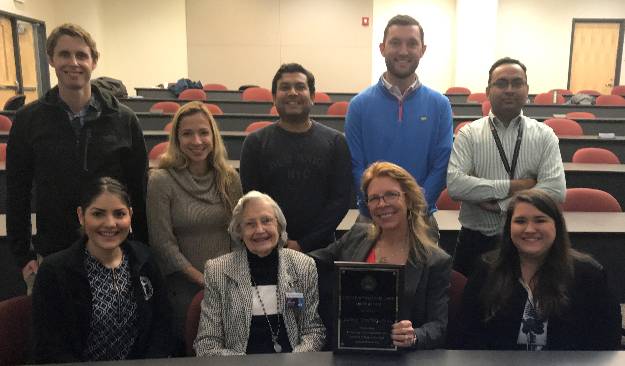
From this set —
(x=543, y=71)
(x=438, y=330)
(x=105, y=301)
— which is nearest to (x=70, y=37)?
(x=105, y=301)

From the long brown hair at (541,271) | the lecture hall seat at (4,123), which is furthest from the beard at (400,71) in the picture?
the lecture hall seat at (4,123)

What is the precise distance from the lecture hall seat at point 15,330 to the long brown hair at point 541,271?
1.54m

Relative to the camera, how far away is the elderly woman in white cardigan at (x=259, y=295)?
175 cm

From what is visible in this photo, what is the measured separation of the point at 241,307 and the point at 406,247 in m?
0.63

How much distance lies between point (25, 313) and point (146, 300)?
38 centimetres

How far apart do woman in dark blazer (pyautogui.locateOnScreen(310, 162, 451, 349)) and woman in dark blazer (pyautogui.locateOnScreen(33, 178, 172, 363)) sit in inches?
25.5

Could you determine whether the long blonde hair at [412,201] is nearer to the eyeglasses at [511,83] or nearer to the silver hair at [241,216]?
the silver hair at [241,216]

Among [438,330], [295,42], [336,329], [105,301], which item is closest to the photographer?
[336,329]

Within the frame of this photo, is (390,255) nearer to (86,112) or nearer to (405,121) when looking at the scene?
(405,121)

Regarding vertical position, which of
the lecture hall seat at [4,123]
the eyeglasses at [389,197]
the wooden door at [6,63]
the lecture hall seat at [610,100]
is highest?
the wooden door at [6,63]

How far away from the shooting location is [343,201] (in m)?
2.25

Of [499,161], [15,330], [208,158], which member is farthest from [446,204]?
[15,330]

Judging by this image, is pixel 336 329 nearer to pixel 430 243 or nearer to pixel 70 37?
pixel 430 243

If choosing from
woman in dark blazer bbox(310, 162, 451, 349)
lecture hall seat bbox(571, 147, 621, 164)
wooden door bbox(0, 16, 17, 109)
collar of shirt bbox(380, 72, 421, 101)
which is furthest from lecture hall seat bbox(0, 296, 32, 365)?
wooden door bbox(0, 16, 17, 109)
